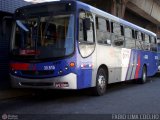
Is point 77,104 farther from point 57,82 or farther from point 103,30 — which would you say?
point 103,30

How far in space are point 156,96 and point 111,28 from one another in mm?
2895

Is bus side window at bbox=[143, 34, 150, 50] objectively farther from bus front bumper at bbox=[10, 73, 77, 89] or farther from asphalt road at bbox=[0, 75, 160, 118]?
bus front bumper at bbox=[10, 73, 77, 89]

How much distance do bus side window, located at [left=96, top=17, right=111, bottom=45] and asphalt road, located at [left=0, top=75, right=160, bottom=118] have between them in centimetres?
188

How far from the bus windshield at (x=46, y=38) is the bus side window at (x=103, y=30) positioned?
1671 mm

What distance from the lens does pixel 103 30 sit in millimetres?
12508

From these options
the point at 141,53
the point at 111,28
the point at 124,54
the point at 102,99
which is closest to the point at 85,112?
the point at 102,99

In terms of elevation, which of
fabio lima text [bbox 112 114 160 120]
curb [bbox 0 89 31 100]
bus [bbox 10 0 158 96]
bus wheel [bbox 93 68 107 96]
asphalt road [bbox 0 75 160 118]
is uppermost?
bus [bbox 10 0 158 96]

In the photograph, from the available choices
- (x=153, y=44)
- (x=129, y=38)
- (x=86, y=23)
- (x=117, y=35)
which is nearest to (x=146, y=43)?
(x=153, y=44)

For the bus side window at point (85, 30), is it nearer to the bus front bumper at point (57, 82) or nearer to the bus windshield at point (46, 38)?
the bus windshield at point (46, 38)

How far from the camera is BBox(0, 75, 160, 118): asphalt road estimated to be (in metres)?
9.16

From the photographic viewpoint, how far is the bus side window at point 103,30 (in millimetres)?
12070

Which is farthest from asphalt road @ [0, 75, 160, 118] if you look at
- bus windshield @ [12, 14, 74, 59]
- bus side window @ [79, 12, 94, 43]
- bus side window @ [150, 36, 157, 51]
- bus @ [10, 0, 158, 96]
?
→ bus side window @ [150, 36, 157, 51]

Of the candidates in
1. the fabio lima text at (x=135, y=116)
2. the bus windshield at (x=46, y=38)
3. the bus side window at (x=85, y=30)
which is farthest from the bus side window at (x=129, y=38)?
the fabio lima text at (x=135, y=116)

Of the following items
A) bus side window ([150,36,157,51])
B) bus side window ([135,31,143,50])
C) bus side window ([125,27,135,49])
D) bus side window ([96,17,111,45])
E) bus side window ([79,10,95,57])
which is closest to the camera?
bus side window ([79,10,95,57])
